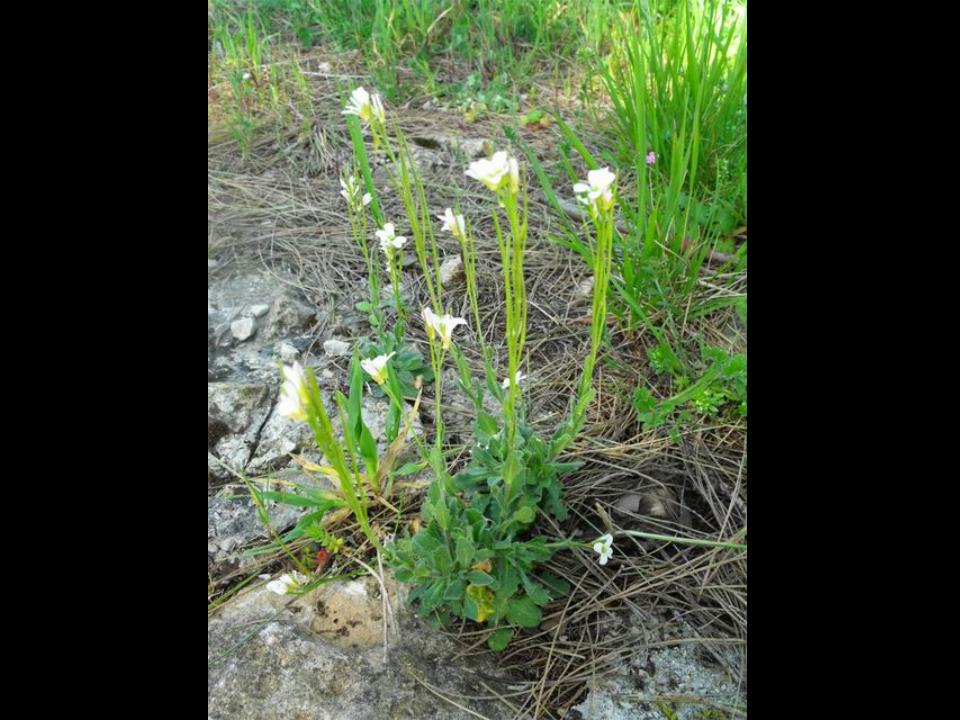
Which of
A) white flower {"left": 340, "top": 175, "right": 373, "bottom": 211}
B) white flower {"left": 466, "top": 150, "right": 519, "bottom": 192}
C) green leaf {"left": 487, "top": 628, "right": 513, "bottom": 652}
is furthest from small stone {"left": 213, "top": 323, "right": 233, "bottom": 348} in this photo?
white flower {"left": 466, "top": 150, "right": 519, "bottom": 192}

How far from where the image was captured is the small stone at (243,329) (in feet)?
5.94

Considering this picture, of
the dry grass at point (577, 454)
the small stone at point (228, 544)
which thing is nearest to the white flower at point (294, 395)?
the dry grass at point (577, 454)

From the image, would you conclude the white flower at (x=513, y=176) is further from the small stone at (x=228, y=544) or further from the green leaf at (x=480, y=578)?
the small stone at (x=228, y=544)

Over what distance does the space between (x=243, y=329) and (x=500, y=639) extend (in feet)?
3.60

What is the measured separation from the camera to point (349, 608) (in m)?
1.25

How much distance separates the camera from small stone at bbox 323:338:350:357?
69.3 inches

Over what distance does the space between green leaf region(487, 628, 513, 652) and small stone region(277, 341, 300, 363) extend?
912mm

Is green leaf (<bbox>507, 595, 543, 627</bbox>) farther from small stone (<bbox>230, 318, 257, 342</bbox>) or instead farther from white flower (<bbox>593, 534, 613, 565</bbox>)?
small stone (<bbox>230, 318, 257, 342</bbox>)

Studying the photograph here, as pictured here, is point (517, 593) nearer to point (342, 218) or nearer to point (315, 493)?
point (315, 493)

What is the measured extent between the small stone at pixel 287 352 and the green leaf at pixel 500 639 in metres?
0.91

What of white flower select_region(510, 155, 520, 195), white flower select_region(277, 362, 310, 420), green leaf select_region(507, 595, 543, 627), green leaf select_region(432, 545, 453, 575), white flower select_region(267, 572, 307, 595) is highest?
white flower select_region(510, 155, 520, 195)

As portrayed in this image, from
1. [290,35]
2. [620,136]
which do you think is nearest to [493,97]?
[620,136]

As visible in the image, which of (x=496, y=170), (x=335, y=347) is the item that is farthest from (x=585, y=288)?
(x=496, y=170)
